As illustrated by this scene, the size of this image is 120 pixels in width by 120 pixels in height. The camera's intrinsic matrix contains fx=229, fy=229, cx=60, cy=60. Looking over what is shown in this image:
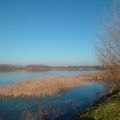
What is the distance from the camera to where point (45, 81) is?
2397 centimetres

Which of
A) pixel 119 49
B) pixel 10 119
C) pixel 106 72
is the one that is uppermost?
pixel 119 49

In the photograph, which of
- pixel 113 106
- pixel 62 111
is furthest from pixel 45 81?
pixel 113 106

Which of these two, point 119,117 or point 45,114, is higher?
point 119,117

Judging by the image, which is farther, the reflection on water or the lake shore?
the lake shore

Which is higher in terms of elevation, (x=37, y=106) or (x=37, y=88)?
(x=37, y=88)

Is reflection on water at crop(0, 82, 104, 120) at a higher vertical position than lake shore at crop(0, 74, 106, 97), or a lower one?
lower

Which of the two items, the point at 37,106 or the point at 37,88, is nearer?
the point at 37,106

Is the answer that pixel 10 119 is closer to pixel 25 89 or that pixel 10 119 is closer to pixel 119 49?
pixel 119 49

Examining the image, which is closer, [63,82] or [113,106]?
[113,106]

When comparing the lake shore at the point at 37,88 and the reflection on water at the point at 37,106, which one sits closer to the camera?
the reflection on water at the point at 37,106

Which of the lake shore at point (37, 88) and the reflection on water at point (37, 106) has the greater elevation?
the lake shore at point (37, 88)

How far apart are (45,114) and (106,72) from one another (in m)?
4.11

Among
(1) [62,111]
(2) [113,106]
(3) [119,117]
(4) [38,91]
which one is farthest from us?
(4) [38,91]

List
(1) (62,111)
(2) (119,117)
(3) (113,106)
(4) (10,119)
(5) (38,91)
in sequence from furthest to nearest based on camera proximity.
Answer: (5) (38,91) < (1) (62,111) < (4) (10,119) < (3) (113,106) < (2) (119,117)
